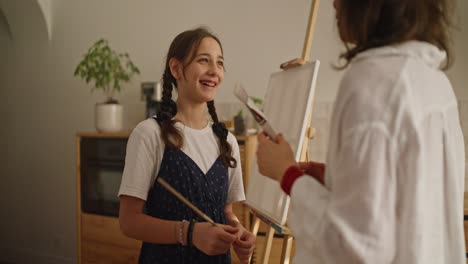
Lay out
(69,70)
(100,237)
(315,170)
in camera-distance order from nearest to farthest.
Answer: (315,170), (100,237), (69,70)

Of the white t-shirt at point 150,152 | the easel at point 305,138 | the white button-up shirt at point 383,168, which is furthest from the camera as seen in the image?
the white t-shirt at point 150,152

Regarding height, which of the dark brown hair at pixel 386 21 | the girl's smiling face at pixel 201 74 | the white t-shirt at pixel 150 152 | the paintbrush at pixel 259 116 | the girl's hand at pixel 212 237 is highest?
the dark brown hair at pixel 386 21

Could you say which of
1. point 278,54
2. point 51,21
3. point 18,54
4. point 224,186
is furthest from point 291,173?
point 18,54

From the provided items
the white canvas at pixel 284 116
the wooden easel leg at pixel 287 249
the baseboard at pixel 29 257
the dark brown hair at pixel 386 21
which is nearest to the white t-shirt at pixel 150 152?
the white canvas at pixel 284 116

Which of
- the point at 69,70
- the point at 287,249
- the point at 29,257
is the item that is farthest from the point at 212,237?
the point at 29,257

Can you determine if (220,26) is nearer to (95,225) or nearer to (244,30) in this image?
(244,30)

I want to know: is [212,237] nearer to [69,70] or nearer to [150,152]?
[150,152]

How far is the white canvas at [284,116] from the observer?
2.80 feet

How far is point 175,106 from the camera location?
3.95ft

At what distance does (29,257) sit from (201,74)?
3257 mm

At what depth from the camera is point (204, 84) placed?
1140 millimetres

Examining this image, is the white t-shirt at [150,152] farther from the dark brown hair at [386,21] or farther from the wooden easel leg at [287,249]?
the dark brown hair at [386,21]

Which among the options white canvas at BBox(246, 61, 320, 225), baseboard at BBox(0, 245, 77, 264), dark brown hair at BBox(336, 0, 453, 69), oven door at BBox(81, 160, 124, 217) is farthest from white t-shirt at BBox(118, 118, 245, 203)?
baseboard at BBox(0, 245, 77, 264)

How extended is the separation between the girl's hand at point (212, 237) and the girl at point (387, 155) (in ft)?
0.91
